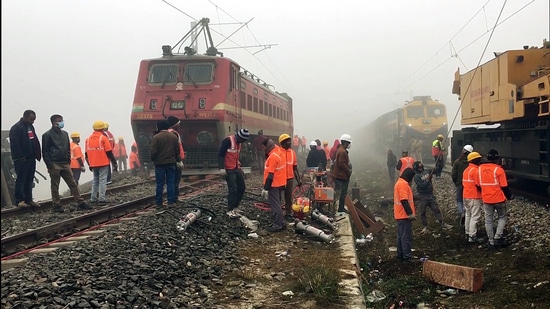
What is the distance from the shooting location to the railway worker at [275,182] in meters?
7.99

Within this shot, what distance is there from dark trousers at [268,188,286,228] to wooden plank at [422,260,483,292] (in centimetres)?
277

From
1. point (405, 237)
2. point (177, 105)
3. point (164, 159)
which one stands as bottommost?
point (405, 237)

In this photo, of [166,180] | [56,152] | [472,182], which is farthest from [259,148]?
[472,182]

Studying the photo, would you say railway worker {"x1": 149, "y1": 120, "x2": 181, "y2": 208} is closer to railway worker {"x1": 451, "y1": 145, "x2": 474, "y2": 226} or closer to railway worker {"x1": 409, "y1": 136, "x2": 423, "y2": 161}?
railway worker {"x1": 451, "y1": 145, "x2": 474, "y2": 226}

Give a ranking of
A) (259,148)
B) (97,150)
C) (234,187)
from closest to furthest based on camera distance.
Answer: (234,187)
(97,150)
(259,148)

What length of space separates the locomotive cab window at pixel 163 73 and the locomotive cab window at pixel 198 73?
13.4 inches

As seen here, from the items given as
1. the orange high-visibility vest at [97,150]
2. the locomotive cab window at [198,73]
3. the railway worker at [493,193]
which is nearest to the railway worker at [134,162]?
the locomotive cab window at [198,73]

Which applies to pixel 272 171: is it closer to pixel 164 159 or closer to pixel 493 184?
pixel 164 159

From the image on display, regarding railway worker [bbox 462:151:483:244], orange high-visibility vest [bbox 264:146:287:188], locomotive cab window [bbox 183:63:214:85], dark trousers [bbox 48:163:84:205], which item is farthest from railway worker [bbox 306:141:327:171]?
dark trousers [bbox 48:163:84:205]

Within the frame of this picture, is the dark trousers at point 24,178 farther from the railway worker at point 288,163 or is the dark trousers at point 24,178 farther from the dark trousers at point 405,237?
the dark trousers at point 405,237

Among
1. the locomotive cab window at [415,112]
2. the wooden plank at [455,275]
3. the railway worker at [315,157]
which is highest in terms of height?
the locomotive cab window at [415,112]

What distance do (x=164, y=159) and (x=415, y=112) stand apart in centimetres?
1973

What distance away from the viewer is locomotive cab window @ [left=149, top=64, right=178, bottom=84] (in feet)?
45.7

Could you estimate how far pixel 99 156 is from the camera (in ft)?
31.8
